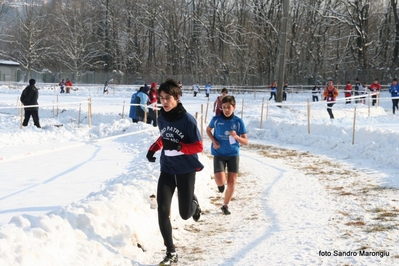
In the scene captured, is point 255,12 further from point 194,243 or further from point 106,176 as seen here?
point 194,243

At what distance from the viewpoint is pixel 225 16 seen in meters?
58.1

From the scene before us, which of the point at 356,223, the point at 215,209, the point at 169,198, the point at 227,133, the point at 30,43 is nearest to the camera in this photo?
the point at 169,198

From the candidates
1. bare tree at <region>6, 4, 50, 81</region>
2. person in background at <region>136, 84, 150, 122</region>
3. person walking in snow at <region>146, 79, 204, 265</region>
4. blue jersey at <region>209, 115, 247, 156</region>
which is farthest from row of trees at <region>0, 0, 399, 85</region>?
person walking in snow at <region>146, 79, 204, 265</region>

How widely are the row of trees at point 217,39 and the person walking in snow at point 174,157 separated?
40814mm

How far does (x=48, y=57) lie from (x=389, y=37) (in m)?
50.2

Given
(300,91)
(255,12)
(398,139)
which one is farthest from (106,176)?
(255,12)

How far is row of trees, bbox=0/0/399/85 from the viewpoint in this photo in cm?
4866

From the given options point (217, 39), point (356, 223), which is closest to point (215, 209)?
point (356, 223)

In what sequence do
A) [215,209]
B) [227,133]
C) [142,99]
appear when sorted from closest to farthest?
[227,133], [215,209], [142,99]

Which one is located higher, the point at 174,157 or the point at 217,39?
the point at 217,39

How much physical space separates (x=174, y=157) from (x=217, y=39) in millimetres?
55706

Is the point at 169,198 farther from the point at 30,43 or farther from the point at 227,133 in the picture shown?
the point at 30,43

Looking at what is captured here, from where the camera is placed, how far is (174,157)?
16.3 feet

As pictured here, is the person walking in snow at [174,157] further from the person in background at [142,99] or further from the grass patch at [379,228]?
the person in background at [142,99]
